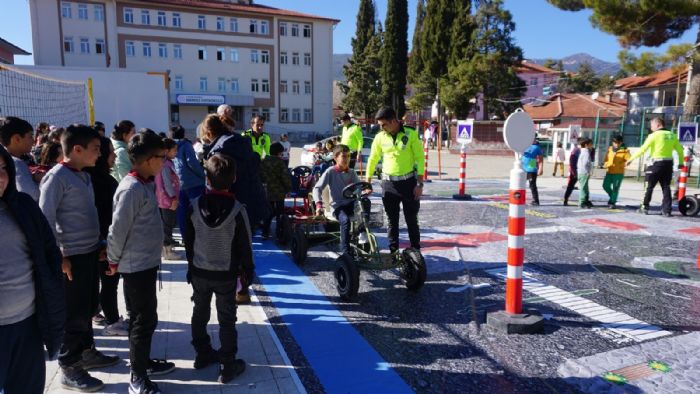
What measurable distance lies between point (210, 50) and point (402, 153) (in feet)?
152

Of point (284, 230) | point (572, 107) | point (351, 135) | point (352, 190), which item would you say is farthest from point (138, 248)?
point (572, 107)

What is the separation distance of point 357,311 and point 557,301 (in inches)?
83.7

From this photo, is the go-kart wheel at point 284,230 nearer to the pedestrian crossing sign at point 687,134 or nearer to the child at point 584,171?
the child at point 584,171

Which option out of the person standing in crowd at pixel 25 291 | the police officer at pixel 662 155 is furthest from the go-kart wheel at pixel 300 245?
the police officer at pixel 662 155

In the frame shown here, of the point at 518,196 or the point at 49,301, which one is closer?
the point at 49,301

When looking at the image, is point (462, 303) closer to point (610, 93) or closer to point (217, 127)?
point (217, 127)

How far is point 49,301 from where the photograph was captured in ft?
8.41

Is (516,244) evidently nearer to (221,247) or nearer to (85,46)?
(221,247)

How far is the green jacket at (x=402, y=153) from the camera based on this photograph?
579cm

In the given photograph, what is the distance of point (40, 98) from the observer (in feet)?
34.6

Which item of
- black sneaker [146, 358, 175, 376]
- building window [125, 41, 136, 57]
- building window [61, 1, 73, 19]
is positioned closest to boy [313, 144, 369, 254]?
black sneaker [146, 358, 175, 376]

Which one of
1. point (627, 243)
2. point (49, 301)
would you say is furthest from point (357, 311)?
point (627, 243)

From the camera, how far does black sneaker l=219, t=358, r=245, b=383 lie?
3.38 meters

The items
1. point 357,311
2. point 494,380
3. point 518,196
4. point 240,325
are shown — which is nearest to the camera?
point 494,380
